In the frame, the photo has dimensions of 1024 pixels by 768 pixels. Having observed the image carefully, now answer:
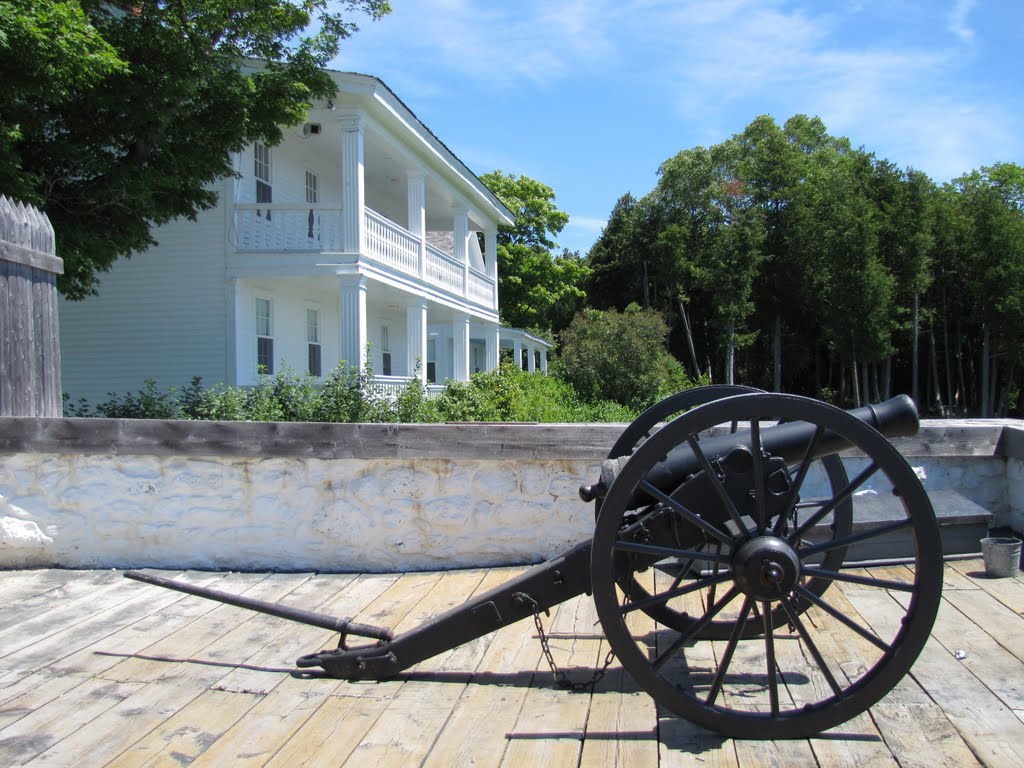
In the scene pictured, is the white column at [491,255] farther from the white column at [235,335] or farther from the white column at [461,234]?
the white column at [235,335]

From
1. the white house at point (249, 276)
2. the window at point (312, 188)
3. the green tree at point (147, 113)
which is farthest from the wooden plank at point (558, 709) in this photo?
the window at point (312, 188)

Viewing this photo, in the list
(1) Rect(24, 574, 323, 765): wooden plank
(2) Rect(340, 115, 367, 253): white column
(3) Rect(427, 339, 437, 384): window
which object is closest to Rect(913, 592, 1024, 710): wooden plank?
(1) Rect(24, 574, 323, 765): wooden plank

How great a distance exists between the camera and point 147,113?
10.7 metres

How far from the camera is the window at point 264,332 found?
16.3m

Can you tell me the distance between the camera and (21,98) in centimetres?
945

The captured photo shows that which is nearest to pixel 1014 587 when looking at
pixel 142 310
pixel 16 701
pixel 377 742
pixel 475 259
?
pixel 377 742

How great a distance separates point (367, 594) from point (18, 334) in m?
3.23

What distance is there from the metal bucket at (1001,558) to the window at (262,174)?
48.6ft

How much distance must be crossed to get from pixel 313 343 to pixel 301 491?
44.5 ft

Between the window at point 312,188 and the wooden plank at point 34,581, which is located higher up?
the window at point 312,188

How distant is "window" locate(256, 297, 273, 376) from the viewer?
16.3 m

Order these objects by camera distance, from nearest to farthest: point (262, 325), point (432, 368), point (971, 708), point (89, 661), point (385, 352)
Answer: point (971, 708) < point (89, 661) < point (262, 325) < point (385, 352) < point (432, 368)

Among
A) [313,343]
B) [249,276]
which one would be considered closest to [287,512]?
[249,276]

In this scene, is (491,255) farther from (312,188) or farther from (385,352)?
(312,188)
